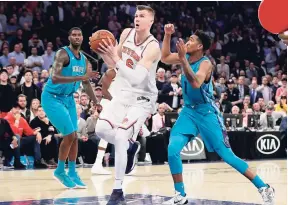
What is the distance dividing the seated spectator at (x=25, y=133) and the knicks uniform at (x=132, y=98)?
19.3 ft

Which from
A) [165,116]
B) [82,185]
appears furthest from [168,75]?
[82,185]

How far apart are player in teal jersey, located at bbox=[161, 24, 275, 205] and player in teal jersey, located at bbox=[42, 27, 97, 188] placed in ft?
6.32

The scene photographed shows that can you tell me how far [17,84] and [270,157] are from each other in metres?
6.52

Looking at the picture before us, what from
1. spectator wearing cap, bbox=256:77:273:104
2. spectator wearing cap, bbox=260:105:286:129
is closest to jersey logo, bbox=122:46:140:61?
spectator wearing cap, bbox=260:105:286:129

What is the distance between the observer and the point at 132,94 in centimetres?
809

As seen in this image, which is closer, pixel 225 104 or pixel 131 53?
pixel 131 53

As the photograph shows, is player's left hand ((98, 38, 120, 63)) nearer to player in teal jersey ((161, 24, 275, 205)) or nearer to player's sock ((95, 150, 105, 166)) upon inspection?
player in teal jersey ((161, 24, 275, 205))

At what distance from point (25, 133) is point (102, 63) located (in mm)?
5228

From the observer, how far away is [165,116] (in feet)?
51.4

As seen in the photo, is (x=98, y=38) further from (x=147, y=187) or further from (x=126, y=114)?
(x=147, y=187)

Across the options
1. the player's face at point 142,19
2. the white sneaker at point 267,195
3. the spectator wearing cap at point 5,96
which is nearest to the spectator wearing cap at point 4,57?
the spectator wearing cap at point 5,96

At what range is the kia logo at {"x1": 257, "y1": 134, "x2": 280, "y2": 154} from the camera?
1706cm

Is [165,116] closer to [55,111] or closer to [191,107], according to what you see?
[55,111]

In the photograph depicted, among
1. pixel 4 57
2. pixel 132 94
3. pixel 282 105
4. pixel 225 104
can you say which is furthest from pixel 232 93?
pixel 132 94
